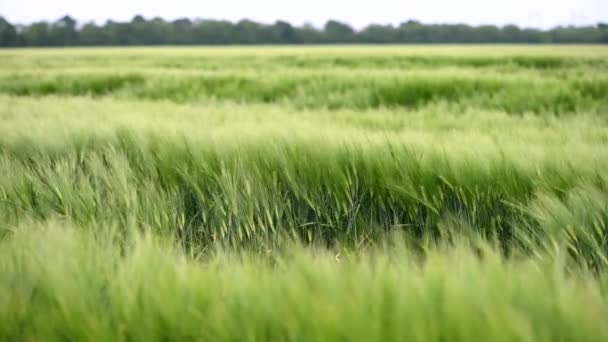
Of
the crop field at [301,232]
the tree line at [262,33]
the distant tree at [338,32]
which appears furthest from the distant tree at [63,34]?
the crop field at [301,232]

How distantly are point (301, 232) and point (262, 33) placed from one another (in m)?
60.3

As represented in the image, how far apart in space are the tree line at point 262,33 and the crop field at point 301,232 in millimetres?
57735

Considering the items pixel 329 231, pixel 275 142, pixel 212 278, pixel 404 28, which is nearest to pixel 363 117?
pixel 275 142

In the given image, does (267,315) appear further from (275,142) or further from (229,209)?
(275,142)

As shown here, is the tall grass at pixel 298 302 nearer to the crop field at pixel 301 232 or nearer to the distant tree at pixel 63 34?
the crop field at pixel 301 232

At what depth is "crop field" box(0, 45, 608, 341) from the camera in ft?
1.66

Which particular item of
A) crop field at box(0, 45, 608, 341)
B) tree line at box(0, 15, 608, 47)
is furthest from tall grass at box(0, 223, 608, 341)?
tree line at box(0, 15, 608, 47)

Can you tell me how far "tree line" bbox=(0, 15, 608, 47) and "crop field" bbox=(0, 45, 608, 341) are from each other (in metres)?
57.7

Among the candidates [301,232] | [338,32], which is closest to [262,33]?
[338,32]

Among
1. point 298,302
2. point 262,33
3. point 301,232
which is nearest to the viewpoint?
point 298,302

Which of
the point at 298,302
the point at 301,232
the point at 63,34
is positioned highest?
the point at 63,34

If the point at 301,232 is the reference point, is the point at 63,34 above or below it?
above

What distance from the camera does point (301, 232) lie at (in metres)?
1.37

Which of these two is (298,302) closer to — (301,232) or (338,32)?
(301,232)
